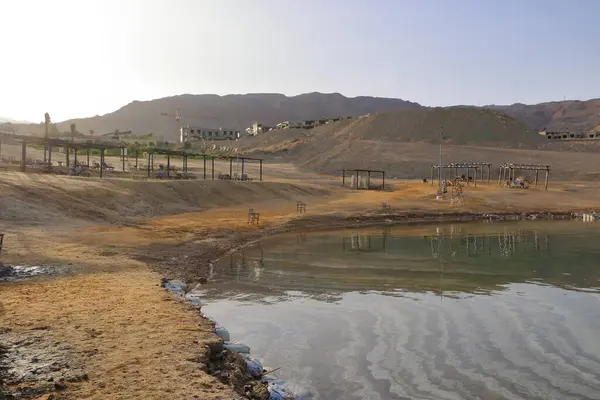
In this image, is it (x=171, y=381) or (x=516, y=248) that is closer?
(x=171, y=381)

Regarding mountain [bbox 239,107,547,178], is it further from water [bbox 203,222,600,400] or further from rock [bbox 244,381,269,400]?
rock [bbox 244,381,269,400]

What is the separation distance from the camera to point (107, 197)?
98.1ft

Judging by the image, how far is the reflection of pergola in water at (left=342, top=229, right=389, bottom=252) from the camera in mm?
23375

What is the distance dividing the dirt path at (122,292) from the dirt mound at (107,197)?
0.14m

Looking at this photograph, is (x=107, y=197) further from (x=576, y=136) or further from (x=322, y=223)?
(x=576, y=136)

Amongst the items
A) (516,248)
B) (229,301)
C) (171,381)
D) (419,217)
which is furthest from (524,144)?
(171,381)

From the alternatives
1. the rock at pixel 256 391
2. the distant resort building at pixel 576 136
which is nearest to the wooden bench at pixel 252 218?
the rock at pixel 256 391

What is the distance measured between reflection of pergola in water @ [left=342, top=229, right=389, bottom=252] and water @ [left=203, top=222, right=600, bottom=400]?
0.34 meters

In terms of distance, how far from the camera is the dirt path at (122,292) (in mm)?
6777

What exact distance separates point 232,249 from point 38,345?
13.9 meters

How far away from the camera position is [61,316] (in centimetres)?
952

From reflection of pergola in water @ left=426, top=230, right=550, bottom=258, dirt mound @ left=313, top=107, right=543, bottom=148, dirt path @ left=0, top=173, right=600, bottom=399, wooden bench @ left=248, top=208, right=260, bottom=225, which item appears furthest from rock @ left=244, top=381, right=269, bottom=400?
dirt mound @ left=313, top=107, right=543, bottom=148

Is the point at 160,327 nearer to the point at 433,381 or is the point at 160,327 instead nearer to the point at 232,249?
the point at 433,381

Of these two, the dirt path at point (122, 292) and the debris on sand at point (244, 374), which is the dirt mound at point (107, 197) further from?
the debris on sand at point (244, 374)
